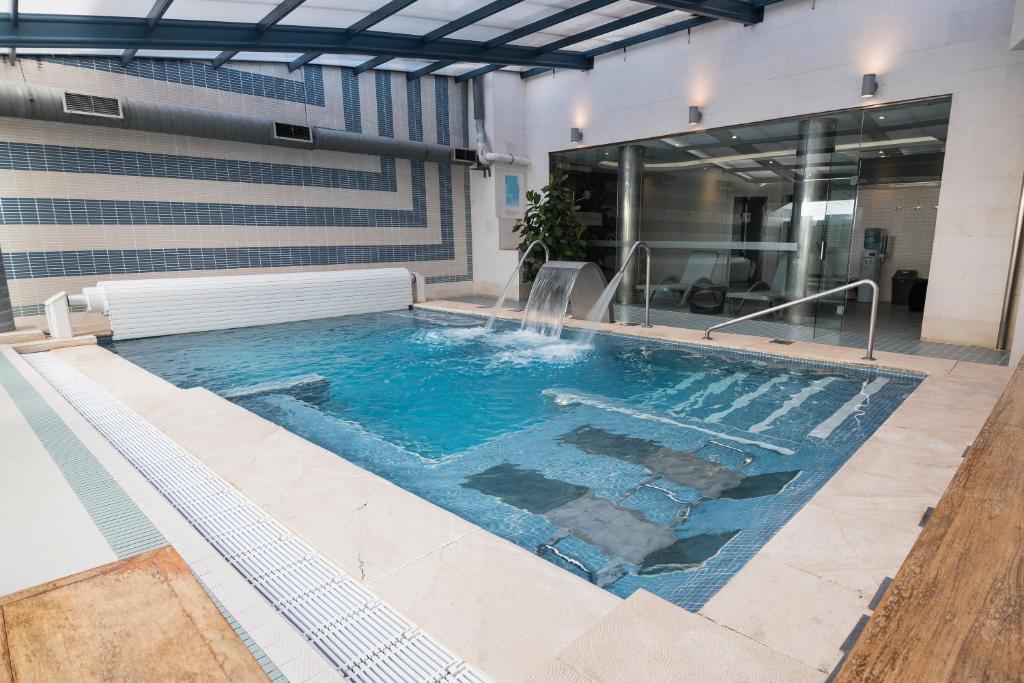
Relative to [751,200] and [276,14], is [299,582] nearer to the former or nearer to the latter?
[276,14]

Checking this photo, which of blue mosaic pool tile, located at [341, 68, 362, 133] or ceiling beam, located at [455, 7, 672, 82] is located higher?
ceiling beam, located at [455, 7, 672, 82]

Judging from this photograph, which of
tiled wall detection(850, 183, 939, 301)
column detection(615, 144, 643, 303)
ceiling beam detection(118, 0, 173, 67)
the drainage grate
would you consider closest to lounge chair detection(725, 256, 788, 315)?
column detection(615, 144, 643, 303)

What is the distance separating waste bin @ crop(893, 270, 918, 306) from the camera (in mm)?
8797

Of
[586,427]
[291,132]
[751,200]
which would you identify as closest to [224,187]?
[291,132]

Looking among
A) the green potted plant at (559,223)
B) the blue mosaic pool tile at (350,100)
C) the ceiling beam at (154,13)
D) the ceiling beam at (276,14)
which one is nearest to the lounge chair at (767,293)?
the green potted plant at (559,223)

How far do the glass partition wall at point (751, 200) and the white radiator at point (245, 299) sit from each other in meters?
3.36

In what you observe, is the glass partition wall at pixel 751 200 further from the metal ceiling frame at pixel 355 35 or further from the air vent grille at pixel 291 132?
the air vent grille at pixel 291 132

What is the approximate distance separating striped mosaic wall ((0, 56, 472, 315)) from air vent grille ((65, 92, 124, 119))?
610 millimetres

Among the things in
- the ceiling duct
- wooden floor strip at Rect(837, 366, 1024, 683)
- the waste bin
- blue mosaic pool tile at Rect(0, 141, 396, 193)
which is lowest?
the waste bin

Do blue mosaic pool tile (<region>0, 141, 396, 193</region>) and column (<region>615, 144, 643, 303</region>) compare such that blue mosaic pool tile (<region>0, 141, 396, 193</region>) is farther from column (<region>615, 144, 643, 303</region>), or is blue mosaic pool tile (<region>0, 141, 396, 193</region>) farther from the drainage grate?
the drainage grate

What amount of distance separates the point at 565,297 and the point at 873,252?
6361mm

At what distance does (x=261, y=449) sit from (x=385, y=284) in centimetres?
567

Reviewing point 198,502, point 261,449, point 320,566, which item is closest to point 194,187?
point 261,449

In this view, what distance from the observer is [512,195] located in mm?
9289
